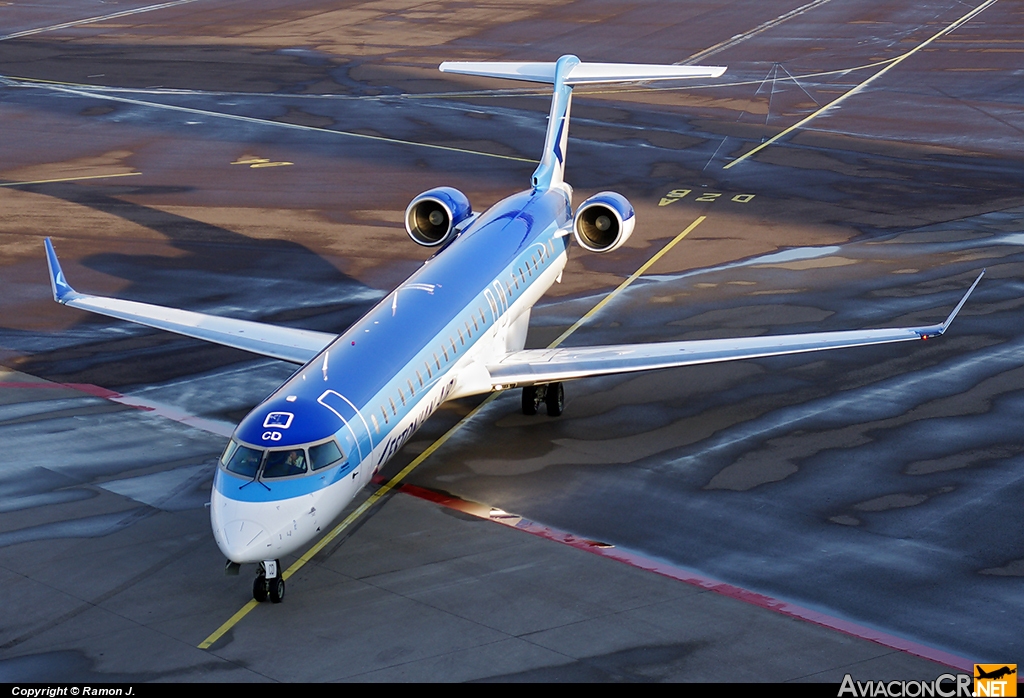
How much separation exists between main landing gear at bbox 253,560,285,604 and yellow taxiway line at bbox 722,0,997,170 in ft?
94.2

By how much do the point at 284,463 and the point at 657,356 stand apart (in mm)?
8663

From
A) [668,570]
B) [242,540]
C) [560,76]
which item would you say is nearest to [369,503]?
[242,540]

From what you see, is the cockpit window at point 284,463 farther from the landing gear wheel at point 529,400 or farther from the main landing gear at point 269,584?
the landing gear wheel at point 529,400

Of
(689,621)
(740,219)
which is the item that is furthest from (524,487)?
(740,219)

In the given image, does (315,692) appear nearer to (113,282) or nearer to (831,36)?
(113,282)

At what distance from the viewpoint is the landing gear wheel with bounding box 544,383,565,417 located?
25.7 meters

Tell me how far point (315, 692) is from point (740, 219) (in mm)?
25446

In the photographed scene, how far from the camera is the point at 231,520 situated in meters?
18.1

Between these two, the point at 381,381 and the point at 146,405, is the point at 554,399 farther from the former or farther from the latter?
the point at 146,405

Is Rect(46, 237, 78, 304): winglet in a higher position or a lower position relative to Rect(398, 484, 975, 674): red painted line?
higher

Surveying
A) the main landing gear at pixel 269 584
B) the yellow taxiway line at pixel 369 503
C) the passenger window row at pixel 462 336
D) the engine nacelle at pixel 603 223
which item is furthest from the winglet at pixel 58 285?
the engine nacelle at pixel 603 223

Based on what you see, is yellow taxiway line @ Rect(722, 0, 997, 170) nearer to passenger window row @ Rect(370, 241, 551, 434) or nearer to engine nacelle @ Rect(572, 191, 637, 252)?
engine nacelle @ Rect(572, 191, 637, 252)

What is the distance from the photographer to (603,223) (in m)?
28.3

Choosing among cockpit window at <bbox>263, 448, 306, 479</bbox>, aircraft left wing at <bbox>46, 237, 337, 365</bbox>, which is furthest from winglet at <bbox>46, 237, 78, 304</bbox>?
cockpit window at <bbox>263, 448, 306, 479</bbox>
